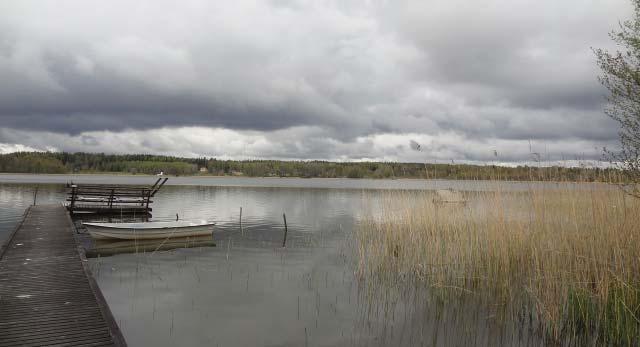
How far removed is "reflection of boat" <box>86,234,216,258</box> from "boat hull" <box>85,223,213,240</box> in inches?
8.8

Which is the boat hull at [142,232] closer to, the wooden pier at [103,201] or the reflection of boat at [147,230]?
the reflection of boat at [147,230]

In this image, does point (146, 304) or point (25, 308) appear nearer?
point (25, 308)

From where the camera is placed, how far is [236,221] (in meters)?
30.3

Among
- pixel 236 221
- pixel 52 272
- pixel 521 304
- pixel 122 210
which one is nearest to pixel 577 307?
pixel 521 304

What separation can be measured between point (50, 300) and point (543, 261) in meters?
10.6

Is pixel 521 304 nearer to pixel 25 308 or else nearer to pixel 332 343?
pixel 332 343

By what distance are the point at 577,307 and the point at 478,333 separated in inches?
77.9

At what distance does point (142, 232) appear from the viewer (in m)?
19.7

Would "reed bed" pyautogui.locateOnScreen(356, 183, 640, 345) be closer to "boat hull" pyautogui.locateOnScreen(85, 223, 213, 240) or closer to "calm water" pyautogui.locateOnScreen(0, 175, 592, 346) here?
"calm water" pyautogui.locateOnScreen(0, 175, 592, 346)

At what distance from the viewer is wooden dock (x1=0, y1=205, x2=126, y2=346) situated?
661cm

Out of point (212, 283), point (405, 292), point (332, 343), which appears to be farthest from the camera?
point (212, 283)

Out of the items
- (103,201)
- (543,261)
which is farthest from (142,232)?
(543,261)

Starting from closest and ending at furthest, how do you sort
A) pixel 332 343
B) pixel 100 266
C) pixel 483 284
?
pixel 332 343, pixel 483 284, pixel 100 266

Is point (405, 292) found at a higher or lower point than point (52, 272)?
lower
